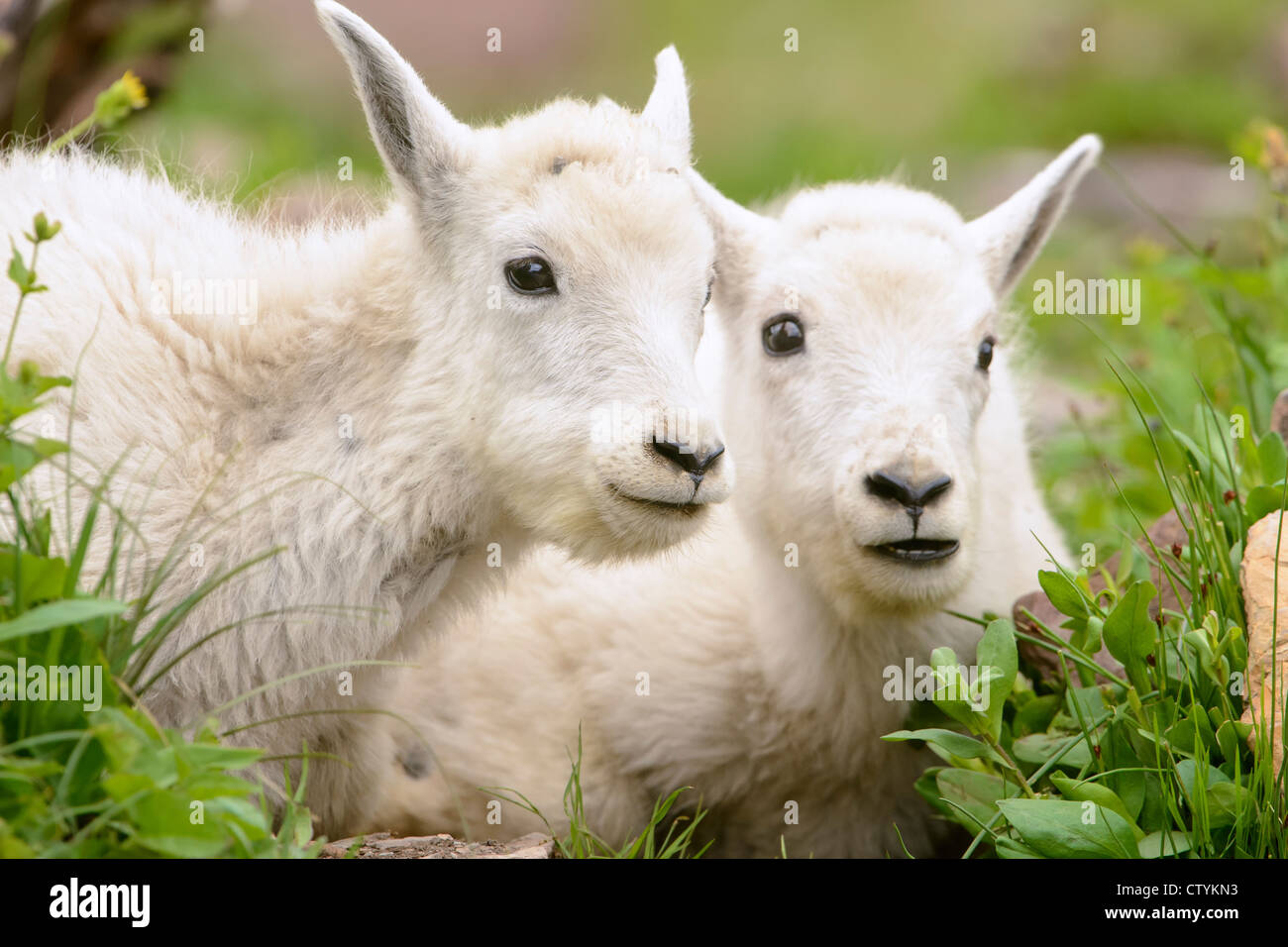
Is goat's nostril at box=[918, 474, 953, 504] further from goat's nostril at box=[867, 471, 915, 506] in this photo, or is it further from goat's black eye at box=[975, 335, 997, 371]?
goat's black eye at box=[975, 335, 997, 371]

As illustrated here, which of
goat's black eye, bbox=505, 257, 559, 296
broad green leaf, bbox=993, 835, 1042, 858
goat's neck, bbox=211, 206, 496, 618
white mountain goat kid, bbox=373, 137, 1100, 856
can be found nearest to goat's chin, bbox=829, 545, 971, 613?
white mountain goat kid, bbox=373, 137, 1100, 856

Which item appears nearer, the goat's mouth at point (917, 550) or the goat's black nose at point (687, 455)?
the goat's black nose at point (687, 455)

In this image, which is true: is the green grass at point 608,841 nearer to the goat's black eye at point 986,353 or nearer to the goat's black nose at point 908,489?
the goat's black nose at point 908,489

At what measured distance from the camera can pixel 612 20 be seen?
19.4 meters

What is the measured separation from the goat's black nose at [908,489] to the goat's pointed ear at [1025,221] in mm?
1383

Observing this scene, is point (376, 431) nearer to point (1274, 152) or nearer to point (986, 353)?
point (986, 353)

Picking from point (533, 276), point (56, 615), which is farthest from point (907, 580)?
point (56, 615)

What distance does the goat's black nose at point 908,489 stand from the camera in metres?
4.61

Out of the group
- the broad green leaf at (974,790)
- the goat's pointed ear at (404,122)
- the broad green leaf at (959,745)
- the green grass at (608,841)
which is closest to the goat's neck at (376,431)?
the goat's pointed ear at (404,122)

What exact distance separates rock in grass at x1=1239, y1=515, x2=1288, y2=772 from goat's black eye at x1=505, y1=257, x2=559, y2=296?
2.35 meters

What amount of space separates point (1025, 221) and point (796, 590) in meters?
1.80

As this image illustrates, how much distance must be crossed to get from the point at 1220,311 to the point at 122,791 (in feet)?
16.4

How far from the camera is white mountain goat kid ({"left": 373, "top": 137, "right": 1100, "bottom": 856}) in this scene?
16.3ft
